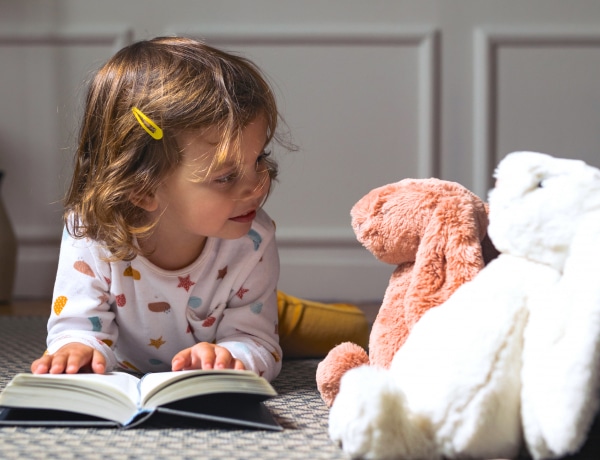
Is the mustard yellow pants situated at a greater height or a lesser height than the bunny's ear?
lesser

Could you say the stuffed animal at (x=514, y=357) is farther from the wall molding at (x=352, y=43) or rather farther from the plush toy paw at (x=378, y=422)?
the wall molding at (x=352, y=43)

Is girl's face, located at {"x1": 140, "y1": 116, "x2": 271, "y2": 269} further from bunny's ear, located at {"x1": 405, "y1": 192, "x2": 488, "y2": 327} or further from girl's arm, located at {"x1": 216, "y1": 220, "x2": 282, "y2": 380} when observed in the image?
bunny's ear, located at {"x1": 405, "y1": 192, "x2": 488, "y2": 327}

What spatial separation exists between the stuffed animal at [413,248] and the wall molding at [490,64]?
3.81 ft

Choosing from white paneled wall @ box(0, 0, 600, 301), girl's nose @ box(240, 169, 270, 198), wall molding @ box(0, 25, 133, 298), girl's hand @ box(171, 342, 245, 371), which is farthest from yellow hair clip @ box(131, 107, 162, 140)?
wall molding @ box(0, 25, 133, 298)

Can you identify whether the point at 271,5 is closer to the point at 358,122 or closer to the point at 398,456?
the point at 358,122

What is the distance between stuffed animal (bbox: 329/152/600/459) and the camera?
0.58 m

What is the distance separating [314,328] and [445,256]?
1.68 ft

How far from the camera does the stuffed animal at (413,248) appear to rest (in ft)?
2.37

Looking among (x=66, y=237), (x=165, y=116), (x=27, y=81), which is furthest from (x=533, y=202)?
(x=27, y=81)

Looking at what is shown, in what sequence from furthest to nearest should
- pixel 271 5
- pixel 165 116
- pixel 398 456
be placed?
pixel 271 5 → pixel 165 116 → pixel 398 456

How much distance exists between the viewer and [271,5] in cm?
192

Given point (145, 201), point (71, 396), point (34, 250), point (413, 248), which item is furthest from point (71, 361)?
point (34, 250)

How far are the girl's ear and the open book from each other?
27 cm

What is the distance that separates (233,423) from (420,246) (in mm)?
229
